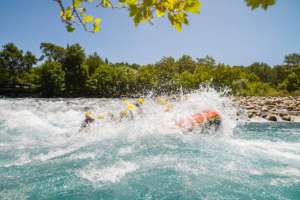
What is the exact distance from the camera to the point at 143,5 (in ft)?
5.66

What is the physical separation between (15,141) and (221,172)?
6.50m

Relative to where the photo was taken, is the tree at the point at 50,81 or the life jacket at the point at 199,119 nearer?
the life jacket at the point at 199,119

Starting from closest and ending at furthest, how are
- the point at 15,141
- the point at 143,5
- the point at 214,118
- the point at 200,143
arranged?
the point at 143,5 < the point at 200,143 < the point at 15,141 < the point at 214,118

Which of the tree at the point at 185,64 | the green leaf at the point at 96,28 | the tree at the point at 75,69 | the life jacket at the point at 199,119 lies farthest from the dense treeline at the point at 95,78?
the green leaf at the point at 96,28

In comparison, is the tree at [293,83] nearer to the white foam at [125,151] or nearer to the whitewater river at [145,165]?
the whitewater river at [145,165]

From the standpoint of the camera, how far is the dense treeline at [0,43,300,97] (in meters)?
44.4

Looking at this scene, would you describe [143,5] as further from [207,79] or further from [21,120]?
[207,79]

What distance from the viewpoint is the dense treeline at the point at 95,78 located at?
44438mm

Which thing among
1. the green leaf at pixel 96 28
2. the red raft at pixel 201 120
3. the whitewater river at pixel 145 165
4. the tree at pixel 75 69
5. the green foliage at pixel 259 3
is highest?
the tree at pixel 75 69

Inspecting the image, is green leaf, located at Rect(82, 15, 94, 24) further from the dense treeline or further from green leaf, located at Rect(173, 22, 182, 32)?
the dense treeline

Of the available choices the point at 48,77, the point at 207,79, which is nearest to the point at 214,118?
the point at 207,79

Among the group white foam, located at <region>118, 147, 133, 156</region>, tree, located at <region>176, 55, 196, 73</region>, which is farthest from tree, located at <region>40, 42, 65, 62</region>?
white foam, located at <region>118, 147, 133, 156</region>

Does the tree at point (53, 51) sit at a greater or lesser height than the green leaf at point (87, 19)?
greater

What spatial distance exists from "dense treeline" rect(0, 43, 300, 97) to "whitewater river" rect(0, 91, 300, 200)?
34402 mm
